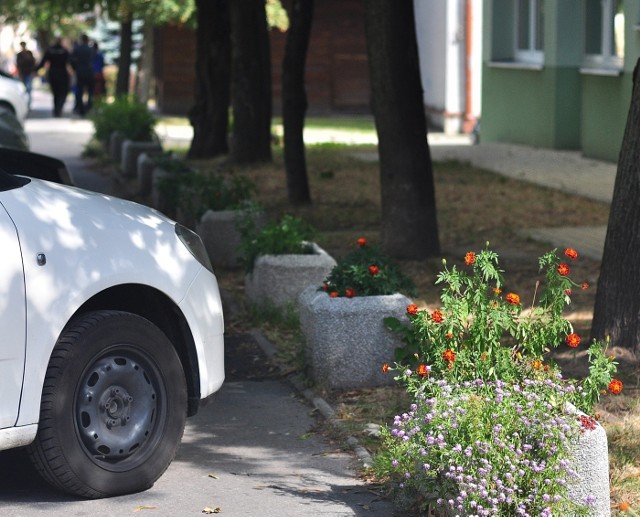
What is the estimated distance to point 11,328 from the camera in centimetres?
520

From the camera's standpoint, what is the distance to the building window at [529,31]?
23.3m

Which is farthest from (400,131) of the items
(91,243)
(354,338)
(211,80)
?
(211,80)

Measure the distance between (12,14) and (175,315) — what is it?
109 feet

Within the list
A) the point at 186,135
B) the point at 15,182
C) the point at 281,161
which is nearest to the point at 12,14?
the point at 186,135

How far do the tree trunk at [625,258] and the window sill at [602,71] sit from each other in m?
12.5

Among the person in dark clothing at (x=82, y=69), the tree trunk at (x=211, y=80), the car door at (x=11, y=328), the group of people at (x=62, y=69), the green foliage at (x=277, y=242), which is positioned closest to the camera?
the car door at (x=11, y=328)

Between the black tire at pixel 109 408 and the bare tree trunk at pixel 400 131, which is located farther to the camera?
the bare tree trunk at pixel 400 131

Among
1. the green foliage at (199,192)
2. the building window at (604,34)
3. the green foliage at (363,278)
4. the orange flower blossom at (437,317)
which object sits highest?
the building window at (604,34)

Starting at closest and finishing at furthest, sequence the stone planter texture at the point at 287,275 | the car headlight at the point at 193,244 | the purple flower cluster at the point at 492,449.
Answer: the purple flower cluster at the point at 492,449 < the car headlight at the point at 193,244 < the stone planter texture at the point at 287,275

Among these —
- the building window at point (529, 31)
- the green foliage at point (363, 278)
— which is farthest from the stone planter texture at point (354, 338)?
the building window at point (529, 31)

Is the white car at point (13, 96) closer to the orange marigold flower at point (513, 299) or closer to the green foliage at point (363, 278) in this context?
the green foliage at point (363, 278)

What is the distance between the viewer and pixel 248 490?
5770mm

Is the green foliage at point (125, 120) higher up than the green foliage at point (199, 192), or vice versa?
the green foliage at point (199, 192)

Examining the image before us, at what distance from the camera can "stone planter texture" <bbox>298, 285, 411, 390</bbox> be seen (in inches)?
283
